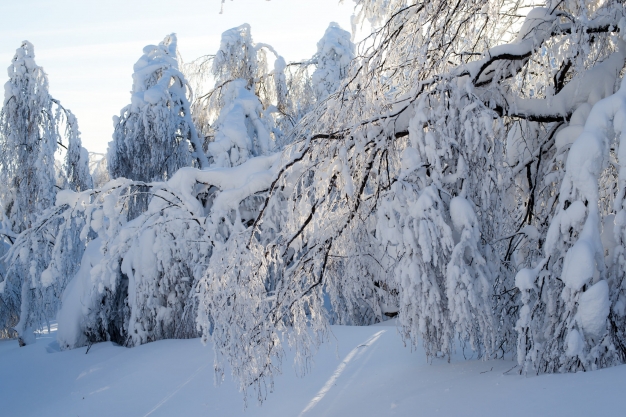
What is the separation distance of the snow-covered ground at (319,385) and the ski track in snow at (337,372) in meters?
0.02

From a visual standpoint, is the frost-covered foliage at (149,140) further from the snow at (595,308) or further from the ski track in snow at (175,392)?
the snow at (595,308)

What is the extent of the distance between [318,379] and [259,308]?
1.43m

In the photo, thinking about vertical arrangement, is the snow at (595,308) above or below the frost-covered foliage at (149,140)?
below

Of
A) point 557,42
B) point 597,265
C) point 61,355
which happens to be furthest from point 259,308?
point 61,355

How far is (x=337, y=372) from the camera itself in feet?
19.1

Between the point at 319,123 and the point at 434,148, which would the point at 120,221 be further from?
the point at 434,148

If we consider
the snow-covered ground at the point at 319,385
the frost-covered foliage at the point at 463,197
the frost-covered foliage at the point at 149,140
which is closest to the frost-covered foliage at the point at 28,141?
the frost-covered foliage at the point at 149,140

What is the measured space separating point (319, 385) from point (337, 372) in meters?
0.28

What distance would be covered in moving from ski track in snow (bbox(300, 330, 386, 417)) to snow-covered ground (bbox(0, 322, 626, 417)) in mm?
15

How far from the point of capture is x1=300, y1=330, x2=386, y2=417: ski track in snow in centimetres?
514

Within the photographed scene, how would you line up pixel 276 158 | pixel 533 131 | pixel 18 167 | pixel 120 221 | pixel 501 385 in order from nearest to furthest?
1. pixel 501 385
2. pixel 533 131
3. pixel 276 158
4. pixel 120 221
5. pixel 18 167

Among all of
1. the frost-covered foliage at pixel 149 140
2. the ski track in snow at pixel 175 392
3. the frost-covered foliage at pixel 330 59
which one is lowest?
the ski track in snow at pixel 175 392

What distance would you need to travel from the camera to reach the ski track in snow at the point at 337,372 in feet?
16.9

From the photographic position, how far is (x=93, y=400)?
7.20 metres
